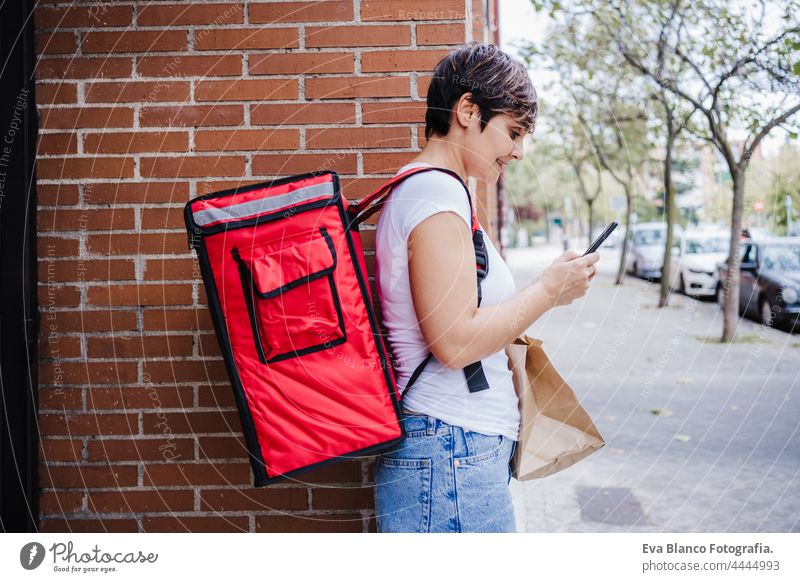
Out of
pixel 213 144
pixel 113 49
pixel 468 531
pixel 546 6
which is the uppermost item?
pixel 546 6

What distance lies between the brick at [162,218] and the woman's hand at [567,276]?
1274 millimetres

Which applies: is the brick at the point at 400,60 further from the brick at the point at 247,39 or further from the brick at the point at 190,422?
the brick at the point at 190,422

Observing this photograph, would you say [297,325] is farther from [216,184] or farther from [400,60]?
[400,60]

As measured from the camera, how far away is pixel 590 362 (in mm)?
10102

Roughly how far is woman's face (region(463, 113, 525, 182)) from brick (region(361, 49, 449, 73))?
70cm

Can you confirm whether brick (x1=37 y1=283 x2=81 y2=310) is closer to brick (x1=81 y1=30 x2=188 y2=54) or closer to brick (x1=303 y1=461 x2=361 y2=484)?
brick (x1=81 y1=30 x2=188 y2=54)

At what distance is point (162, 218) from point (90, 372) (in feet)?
1.80

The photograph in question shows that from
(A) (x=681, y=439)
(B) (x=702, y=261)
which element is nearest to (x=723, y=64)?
(A) (x=681, y=439)

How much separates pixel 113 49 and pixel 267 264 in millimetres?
1161

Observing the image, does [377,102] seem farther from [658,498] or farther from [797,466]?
[797,466]

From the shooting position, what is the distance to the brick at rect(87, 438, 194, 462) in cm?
254

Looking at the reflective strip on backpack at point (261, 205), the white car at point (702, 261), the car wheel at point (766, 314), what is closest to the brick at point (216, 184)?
the reflective strip on backpack at point (261, 205)

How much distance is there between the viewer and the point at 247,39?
2.46 m

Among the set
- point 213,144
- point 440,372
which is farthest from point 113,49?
point 440,372
